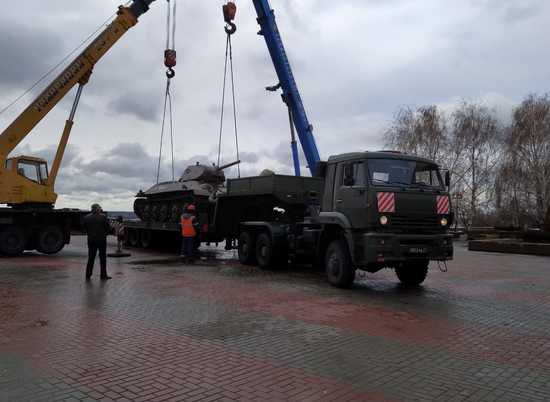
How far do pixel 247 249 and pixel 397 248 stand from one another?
19.9 feet

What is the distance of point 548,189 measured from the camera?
36.7 m

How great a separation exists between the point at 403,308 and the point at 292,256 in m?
5.01

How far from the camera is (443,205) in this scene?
992 cm

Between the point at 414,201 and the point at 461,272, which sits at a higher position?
the point at 414,201

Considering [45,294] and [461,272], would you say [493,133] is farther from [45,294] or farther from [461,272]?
[45,294]

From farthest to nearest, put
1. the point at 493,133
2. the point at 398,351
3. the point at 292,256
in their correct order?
the point at 493,133
the point at 292,256
the point at 398,351

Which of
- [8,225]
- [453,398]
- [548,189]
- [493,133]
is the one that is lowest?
[453,398]

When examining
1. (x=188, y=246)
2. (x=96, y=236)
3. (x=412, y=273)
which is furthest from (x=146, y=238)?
(x=412, y=273)

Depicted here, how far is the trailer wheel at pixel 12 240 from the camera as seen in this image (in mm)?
17062

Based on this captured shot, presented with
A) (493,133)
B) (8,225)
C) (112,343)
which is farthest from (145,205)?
(493,133)

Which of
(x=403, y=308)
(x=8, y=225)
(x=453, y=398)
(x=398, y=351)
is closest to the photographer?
(x=453, y=398)

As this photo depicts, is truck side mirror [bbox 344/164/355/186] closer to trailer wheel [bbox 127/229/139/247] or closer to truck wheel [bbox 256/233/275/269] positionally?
truck wheel [bbox 256/233/275/269]

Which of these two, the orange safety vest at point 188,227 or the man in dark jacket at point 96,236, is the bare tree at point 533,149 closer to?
the orange safety vest at point 188,227

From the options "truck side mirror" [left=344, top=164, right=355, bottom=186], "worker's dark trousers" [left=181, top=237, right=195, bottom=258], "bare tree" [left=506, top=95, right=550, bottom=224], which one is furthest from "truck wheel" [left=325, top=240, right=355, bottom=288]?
"bare tree" [left=506, top=95, right=550, bottom=224]
